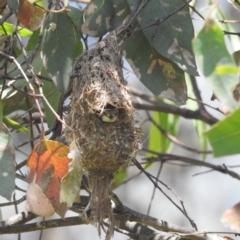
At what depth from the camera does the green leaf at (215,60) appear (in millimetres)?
995

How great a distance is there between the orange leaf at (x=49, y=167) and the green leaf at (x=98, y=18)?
55 centimetres

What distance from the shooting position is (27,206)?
1395 millimetres

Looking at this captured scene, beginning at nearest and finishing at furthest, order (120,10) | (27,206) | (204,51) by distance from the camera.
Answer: (204,51) → (27,206) → (120,10)

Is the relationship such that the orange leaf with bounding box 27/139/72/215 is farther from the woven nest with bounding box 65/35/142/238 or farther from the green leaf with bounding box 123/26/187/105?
the green leaf with bounding box 123/26/187/105

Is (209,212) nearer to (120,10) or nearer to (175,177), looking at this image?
(175,177)

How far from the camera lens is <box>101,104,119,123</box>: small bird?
1.78 m

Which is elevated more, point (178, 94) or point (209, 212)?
point (178, 94)

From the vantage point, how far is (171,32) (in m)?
1.82

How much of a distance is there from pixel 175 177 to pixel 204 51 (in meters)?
5.32

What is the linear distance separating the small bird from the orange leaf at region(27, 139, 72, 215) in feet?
1.03

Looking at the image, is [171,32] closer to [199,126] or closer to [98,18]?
[98,18]

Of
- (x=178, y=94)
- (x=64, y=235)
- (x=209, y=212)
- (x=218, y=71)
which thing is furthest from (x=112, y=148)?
(x=209, y=212)

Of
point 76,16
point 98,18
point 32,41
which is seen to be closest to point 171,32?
point 98,18

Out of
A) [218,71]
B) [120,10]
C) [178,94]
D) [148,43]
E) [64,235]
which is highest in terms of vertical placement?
[120,10]
